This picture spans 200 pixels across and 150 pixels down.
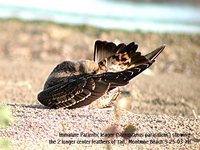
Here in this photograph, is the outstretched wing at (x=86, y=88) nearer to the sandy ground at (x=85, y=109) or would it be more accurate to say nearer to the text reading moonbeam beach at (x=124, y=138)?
the sandy ground at (x=85, y=109)

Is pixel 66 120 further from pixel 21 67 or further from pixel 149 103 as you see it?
pixel 21 67

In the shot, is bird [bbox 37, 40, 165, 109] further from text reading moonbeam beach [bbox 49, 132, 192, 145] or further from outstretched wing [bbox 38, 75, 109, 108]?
text reading moonbeam beach [bbox 49, 132, 192, 145]

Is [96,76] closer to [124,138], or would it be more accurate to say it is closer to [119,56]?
[119,56]

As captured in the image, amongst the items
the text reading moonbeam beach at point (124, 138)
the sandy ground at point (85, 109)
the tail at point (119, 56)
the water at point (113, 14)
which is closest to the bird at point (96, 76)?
the tail at point (119, 56)

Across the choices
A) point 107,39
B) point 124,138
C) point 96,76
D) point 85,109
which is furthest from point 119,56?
point 107,39

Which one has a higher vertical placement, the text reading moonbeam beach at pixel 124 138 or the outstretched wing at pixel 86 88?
the outstretched wing at pixel 86 88

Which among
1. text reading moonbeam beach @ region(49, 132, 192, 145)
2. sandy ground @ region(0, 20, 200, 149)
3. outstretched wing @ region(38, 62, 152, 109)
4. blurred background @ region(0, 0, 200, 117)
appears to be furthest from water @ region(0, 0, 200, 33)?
text reading moonbeam beach @ region(49, 132, 192, 145)
